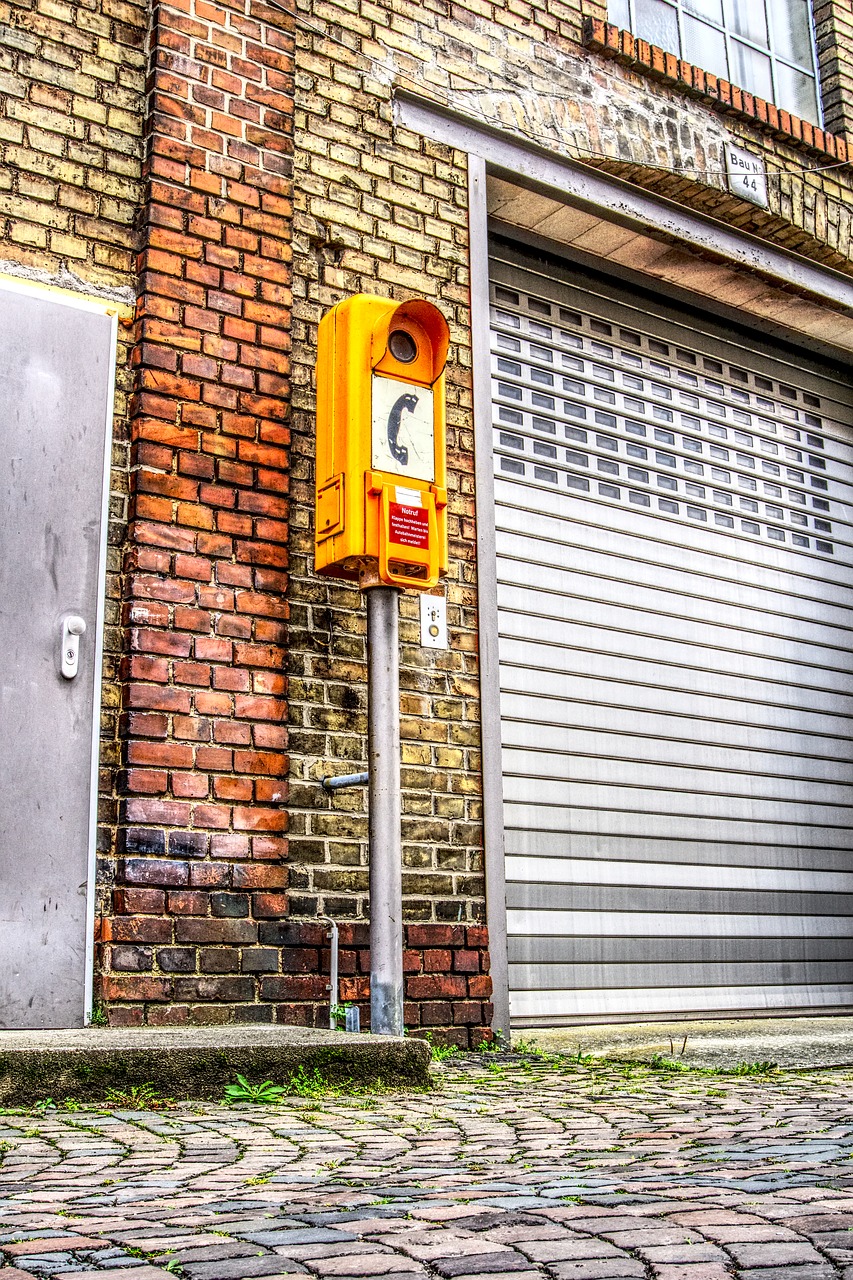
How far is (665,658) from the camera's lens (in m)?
6.45

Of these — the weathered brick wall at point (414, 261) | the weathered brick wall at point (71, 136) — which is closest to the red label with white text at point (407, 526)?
the weathered brick wall at point (414, 261)

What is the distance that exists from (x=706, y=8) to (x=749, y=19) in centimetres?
39

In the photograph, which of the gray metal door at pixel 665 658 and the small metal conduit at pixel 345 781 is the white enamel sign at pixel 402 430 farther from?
the gray metal door at pixel 665 658

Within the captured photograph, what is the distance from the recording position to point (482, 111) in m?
5.66

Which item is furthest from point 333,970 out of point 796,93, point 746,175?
point 796,93

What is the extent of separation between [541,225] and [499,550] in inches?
63.9

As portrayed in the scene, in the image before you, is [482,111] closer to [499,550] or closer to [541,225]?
[541,225]

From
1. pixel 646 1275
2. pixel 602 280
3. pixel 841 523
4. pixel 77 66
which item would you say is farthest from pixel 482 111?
pixel 646 1275

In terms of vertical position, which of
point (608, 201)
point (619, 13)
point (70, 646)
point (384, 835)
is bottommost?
point (384, 835)

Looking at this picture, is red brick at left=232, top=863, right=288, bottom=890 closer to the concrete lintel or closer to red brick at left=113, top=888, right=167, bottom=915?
red brick at left=113, top=888, right=167, bottom=915

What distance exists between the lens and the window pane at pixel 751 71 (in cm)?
729

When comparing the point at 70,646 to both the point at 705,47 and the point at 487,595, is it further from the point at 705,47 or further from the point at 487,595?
the point at 705,47

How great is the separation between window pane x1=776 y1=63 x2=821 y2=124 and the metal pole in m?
5.07

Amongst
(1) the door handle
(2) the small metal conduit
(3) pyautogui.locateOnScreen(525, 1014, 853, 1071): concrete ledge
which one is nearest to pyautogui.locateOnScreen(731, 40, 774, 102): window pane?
(2) the small metal conduit
